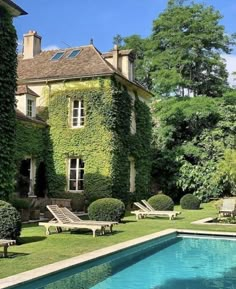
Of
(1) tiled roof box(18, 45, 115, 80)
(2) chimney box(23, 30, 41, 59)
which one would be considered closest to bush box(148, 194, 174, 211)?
(1) tiled roof box(18, 45, 115, 80)

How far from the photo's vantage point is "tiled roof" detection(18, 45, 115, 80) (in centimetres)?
2606

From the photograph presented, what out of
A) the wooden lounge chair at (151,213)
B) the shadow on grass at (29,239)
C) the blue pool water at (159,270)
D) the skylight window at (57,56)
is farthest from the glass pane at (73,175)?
the blue pool water at (159,270)

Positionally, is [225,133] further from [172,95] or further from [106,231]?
[106,231]

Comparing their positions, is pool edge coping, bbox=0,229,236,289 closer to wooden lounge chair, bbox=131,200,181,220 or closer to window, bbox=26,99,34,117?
wooden lounge chair, bbox=131,200,181,220

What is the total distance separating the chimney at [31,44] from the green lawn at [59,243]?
16676 millimetres

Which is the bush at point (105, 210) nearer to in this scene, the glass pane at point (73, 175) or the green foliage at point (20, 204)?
the green foliage at point (20, 204)

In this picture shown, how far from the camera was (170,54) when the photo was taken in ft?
118

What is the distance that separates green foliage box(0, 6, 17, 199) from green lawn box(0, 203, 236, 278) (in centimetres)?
229

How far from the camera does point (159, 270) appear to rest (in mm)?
10539

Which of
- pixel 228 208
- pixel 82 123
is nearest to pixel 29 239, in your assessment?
pixel 228 208

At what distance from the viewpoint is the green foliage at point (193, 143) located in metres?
32.0

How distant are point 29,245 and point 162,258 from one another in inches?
145

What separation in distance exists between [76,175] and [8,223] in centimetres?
1460

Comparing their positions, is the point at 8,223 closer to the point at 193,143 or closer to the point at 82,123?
the point at 82,123
